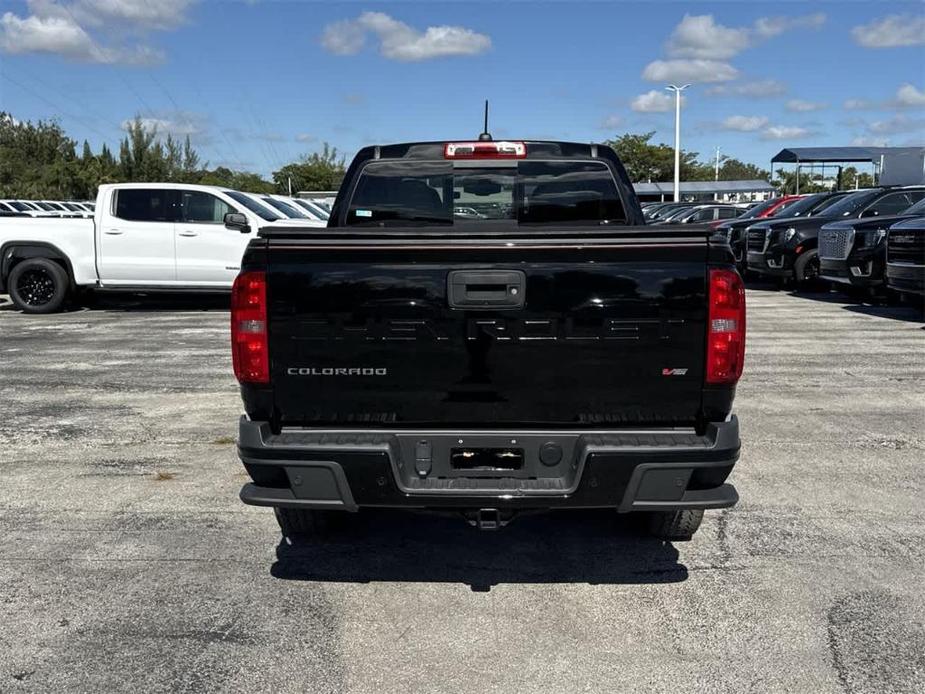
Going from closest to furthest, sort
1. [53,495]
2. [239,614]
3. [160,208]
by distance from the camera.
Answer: [239,614] < [53,495] < [160,208]

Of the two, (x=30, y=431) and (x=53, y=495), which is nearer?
(x=53, y=495)

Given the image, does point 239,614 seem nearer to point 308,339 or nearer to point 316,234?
point 308,339

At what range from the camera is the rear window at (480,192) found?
5352 millimetres

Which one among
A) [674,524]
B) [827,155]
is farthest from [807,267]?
[827,155]

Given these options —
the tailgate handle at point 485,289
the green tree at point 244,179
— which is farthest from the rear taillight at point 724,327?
the green tree at point 244,179

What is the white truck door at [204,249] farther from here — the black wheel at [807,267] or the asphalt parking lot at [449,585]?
the black wheel at [807,267]

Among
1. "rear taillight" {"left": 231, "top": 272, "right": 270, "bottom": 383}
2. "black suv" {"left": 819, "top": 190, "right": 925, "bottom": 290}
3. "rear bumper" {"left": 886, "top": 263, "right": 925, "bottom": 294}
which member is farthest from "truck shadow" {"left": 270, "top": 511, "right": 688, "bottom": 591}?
"black suv" {"left": 819, "top": 190, "right": 925, "bottom": 290}

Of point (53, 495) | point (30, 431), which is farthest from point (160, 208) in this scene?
point (53, 495)

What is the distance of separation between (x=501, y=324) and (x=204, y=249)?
11.5m

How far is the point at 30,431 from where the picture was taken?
7.14 m

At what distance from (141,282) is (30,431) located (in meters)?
7.65

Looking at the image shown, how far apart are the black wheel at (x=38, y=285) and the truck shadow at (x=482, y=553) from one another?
35.9ft

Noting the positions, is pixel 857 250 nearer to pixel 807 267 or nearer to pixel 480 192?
pixel 807 267

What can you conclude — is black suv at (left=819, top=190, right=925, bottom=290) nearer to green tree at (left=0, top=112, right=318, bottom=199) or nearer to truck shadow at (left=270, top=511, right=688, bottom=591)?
truck shadow at (left=270, top=511, right=688, bottom=591)
